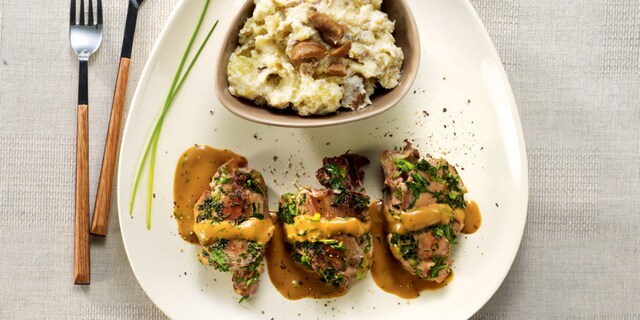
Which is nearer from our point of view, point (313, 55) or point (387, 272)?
point (313, 55)

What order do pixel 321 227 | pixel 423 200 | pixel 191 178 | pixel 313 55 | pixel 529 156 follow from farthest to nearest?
pixel 529 156 < pixel 191 178 < pixel 423 200 < pixel 321 227 < pixel 313 55

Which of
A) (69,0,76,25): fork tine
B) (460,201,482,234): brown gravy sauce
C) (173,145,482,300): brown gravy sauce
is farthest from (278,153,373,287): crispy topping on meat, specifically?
(69,0,76,25): fork tine

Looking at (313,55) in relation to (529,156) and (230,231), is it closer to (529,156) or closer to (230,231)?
(230,231)

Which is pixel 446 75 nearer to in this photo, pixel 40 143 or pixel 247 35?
pixel 247 35

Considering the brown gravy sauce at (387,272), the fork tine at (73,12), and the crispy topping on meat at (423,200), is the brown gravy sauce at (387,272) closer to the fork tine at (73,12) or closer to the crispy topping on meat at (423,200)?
the crispy topping on meat at (423,200)

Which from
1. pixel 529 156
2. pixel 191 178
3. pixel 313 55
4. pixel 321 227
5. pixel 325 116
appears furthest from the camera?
pixel 529 156

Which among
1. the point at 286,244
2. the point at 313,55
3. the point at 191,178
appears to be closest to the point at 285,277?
the point at 286,244

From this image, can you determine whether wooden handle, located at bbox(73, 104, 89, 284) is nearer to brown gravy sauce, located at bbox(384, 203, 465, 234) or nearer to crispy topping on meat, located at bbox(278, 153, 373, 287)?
crispy topping on meat, located at bbox(278, 153, 373, 287)
